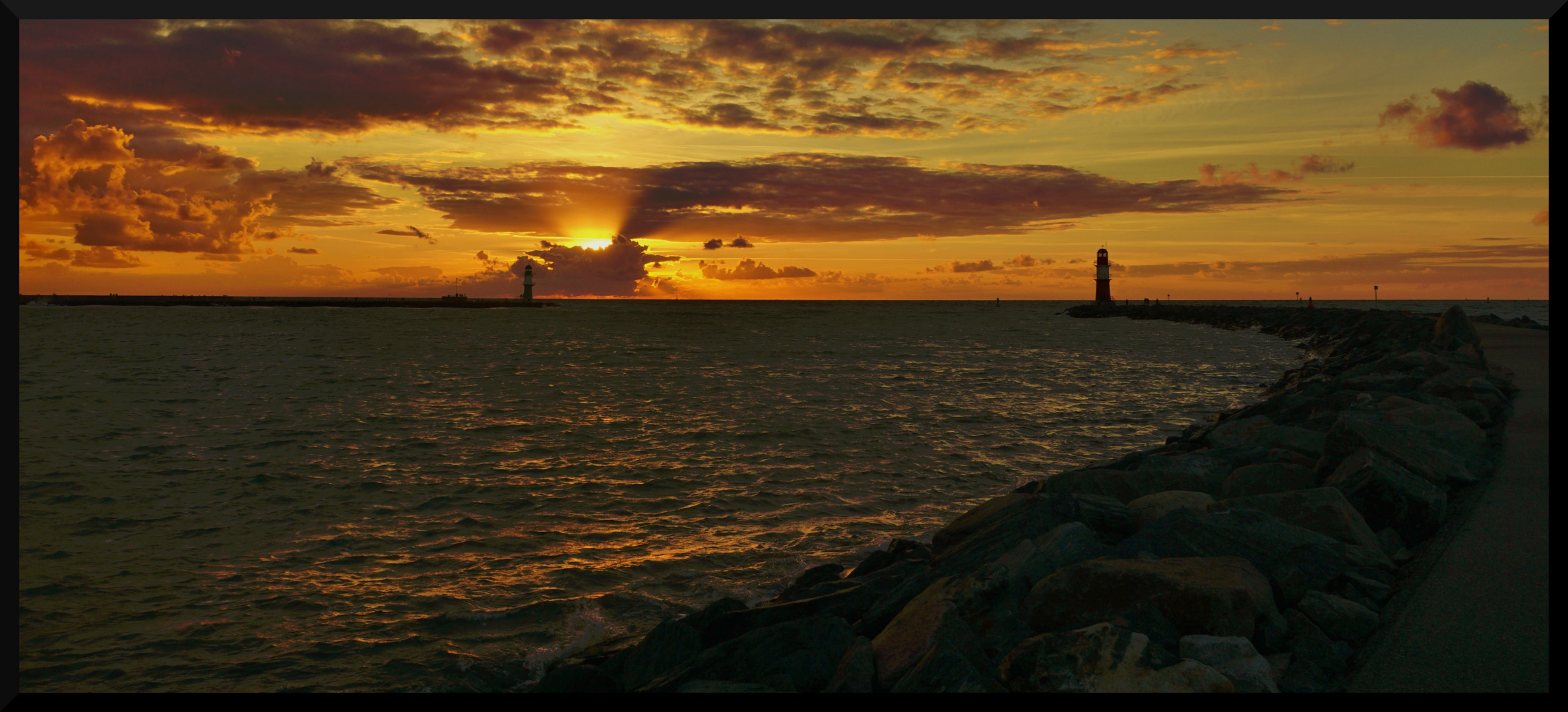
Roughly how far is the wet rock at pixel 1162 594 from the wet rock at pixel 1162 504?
1.97 meters

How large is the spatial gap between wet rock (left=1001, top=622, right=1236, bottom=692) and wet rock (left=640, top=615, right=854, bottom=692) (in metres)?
1.09

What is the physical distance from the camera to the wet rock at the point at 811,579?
7.46 meters

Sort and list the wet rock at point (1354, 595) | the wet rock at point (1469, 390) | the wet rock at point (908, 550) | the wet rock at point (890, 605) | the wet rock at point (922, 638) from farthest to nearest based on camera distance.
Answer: the wet rock at point (1469, 390) → the wet rock at point (908, 550) → the wet rock at point (890, 605) → the wet rock at point (1354, 595) → the wet rock at point (922, 638)

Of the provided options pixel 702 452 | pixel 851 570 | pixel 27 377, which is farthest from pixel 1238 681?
pixel 27 377

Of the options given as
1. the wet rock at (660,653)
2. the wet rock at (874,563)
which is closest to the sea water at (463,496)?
the wet rock at (874,563)

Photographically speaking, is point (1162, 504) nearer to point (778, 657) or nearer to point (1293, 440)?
point (1293, 440)

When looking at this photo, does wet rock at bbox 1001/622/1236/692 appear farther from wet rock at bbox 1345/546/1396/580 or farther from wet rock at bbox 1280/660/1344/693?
wet rock at bbox 1345/546/1396/580

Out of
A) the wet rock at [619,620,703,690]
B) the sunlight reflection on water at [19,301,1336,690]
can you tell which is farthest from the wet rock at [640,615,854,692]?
the sunlight reflection on water at [19,301,1336,690]

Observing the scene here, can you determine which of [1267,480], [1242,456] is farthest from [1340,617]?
[1242,456]

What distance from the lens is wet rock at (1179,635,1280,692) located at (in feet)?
12.7

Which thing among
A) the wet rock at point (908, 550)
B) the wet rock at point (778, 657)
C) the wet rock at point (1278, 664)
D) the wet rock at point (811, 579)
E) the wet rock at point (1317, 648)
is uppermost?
the wet rock at point (1317, 648)

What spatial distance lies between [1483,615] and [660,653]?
4.57 metres

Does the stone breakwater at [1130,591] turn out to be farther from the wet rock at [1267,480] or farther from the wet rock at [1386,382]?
the wet rock at [1386,382]

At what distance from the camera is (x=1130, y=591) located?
183 inches
